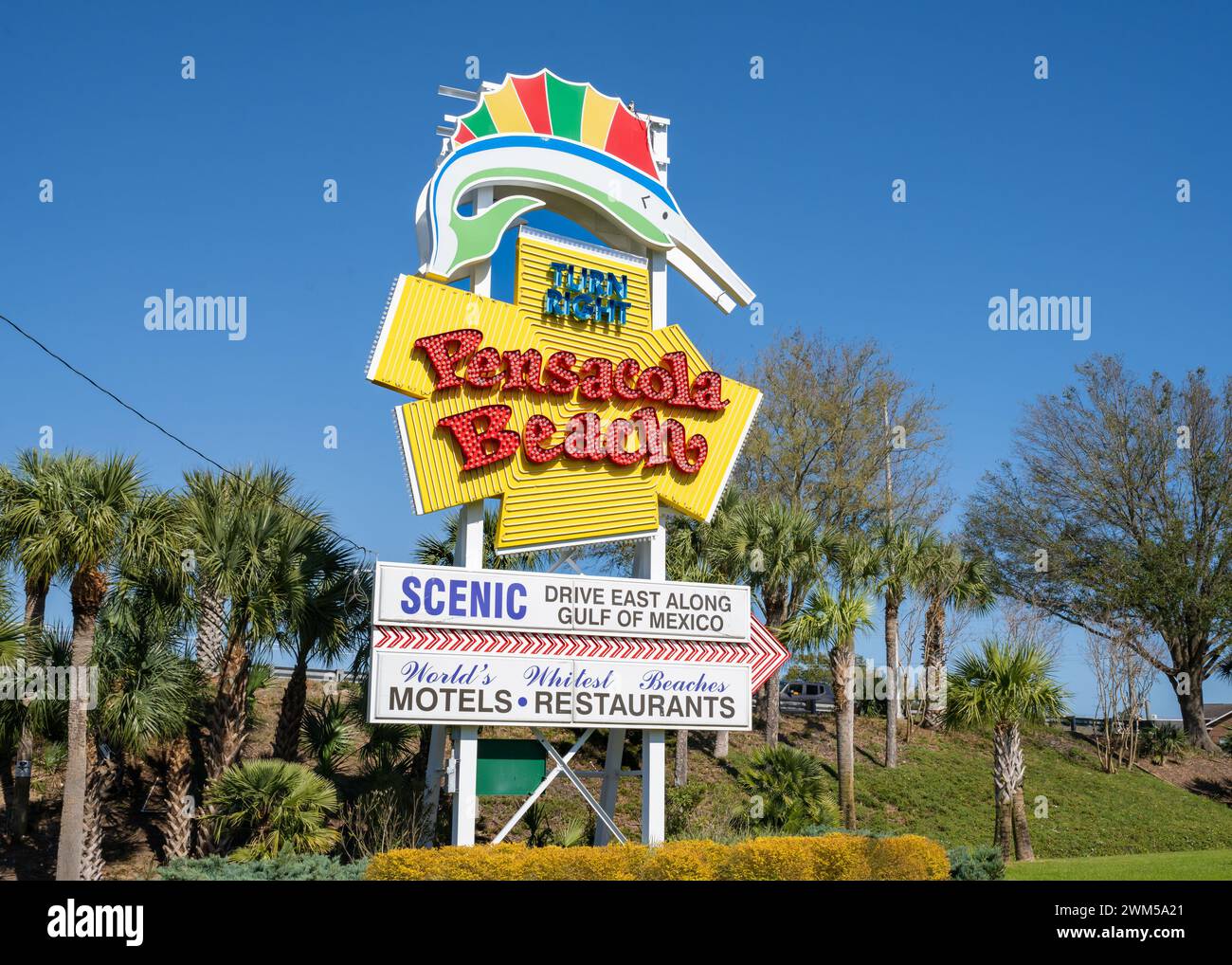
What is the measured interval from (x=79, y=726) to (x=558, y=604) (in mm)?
8617

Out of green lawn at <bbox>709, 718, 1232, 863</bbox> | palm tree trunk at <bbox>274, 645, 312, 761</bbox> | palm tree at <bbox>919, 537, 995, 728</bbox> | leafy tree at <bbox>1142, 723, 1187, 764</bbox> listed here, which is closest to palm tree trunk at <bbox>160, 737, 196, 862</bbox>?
palm tree trunk at <bbox>274, 645, 312, 761</bbox>

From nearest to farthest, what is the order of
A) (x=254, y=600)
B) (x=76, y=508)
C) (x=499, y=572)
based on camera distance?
(x=499, y=572) < (x=76, y=508) < (x=254, y=600)

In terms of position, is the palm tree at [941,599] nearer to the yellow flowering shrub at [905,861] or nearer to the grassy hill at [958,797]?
the grassy hill at [958,797]

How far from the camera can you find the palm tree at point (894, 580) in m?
38.6

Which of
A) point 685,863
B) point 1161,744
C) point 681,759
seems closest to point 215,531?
point 685,863

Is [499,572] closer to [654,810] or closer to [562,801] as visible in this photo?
[654,810]

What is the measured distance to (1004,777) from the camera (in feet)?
88.1

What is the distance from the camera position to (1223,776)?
45.8m

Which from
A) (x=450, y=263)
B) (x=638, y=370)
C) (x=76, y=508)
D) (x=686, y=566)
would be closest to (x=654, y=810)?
(x=638, y=370)

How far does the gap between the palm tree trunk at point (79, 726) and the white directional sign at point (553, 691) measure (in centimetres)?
601

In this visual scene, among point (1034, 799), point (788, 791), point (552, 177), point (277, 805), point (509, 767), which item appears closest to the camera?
point (509, 767)

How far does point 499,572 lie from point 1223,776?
37851mm

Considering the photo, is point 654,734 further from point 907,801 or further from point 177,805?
point 907,801
